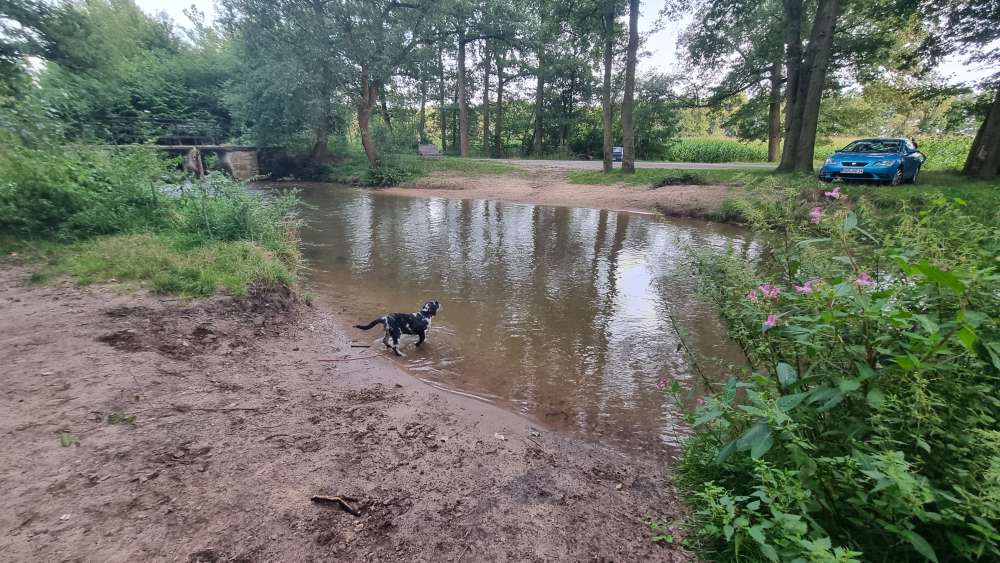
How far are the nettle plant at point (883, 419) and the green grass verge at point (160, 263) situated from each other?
6028mm

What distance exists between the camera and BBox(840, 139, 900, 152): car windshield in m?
13.2

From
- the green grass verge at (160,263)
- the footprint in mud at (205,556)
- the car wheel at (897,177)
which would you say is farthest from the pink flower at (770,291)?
the car wheel at (897,177)

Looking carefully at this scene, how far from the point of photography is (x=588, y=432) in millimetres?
4105

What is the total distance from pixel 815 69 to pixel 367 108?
20700 mm

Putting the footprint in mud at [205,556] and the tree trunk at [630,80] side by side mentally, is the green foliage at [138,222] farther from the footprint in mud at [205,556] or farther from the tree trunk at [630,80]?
the tree trunk at [630,80]

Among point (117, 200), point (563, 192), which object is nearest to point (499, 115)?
point (563, 192)

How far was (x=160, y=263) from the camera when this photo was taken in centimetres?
609

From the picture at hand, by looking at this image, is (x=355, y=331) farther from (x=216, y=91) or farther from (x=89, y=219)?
(x=216, y=91)

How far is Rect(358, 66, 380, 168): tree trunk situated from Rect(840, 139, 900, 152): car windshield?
21.6 meters

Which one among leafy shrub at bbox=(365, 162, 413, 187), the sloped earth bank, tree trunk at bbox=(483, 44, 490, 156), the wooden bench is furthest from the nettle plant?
tree trunk at bbox=(483, 44, 490, 156)

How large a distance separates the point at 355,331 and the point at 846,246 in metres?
5.46

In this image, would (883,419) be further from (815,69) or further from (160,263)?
(815,69)

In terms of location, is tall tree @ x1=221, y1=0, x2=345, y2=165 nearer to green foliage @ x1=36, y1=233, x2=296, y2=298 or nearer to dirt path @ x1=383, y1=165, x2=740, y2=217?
dirt path @ x1=383, y1=165, x2=740, y2=217

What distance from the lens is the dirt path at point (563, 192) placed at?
590 inches
